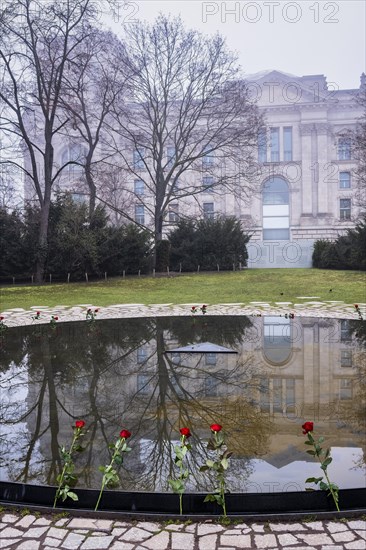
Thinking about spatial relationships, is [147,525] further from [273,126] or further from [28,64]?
[273,126]

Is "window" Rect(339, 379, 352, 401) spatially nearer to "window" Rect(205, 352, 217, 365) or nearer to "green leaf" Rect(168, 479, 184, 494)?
"window" Rect(205, 352, 217, 365)

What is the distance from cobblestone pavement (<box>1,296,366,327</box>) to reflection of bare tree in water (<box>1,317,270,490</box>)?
4141 mm

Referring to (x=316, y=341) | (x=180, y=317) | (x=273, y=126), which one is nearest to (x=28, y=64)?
(x=180, y=317)

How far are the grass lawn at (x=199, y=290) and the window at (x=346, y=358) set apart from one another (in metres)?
8.12

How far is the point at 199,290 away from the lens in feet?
65.8

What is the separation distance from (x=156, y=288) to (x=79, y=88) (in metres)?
10.8

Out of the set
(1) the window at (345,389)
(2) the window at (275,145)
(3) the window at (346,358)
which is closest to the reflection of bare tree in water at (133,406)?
(1) the window at (345,389)

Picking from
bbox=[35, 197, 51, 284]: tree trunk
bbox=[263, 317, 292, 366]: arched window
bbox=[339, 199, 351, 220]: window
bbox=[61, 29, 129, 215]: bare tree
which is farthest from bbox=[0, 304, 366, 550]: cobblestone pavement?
bbox=[339, 199, 351, 220]: window

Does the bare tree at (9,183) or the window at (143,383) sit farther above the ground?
the bare tree at (9,183)

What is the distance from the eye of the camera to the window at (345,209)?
156 ft

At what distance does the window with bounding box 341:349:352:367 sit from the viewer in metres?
6.77

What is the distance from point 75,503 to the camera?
10.6 ft

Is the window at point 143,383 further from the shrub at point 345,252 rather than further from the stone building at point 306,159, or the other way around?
the stone building at point 306,159

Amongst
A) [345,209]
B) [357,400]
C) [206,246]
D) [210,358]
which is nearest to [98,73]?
[206,246]
